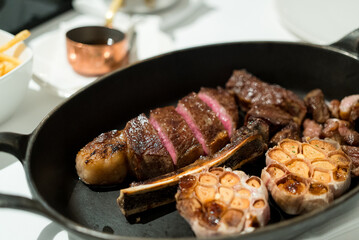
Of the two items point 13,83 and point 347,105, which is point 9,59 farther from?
point 347,105

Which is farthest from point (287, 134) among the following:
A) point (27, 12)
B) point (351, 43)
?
point (27, 12)

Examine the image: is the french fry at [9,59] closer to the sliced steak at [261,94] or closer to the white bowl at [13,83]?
the white bowl at [13,83]

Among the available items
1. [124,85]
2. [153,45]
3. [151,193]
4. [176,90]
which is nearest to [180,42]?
[153,45]

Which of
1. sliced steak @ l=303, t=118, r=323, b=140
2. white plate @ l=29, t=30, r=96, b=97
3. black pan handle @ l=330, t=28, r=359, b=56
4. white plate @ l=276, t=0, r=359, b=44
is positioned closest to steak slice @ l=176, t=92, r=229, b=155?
sliced steak @ l=303, t=118, r=323, b=140

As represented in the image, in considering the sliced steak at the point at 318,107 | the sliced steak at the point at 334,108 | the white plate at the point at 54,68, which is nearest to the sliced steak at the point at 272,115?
the sliced steak at the point at 318,107

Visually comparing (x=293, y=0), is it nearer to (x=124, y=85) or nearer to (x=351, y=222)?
(x=124, y=85)
